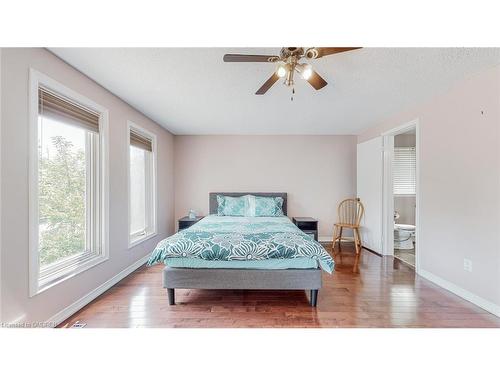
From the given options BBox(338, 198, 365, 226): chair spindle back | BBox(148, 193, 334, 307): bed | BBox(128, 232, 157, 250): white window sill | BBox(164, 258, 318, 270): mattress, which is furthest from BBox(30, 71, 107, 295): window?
BBox(338, 198, 365, 226): chair spindle back

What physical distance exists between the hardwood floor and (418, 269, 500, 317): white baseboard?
6 cm

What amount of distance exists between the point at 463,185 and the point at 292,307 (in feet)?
7.15

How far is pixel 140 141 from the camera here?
3.26 metres

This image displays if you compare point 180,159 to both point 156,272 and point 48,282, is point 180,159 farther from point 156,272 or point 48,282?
point 48,282

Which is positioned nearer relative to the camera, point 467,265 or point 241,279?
point 241,279

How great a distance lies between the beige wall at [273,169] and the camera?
4539mm

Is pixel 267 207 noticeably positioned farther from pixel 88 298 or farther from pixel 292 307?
pixel 88 298

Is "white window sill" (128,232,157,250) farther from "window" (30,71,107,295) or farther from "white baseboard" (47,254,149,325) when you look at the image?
"window" (30,71,107,295)

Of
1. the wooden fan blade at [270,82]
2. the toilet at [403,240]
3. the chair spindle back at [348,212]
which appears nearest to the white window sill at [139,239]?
the wooden fan blade at [270,82]

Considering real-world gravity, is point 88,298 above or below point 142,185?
below

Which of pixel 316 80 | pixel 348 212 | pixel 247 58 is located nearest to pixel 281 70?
pixel 247 58

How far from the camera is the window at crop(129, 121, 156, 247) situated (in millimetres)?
3174
